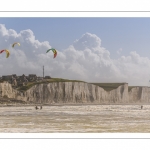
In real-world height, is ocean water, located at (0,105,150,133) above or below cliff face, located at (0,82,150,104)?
below

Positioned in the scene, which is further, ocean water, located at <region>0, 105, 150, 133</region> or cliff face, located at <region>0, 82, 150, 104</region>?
cliff face, located at <region>0, 82, 150, 104</region>

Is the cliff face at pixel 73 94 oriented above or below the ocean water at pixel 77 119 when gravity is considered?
above

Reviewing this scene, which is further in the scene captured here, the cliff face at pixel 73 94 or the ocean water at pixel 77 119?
the cliff face at pixel 73 94
